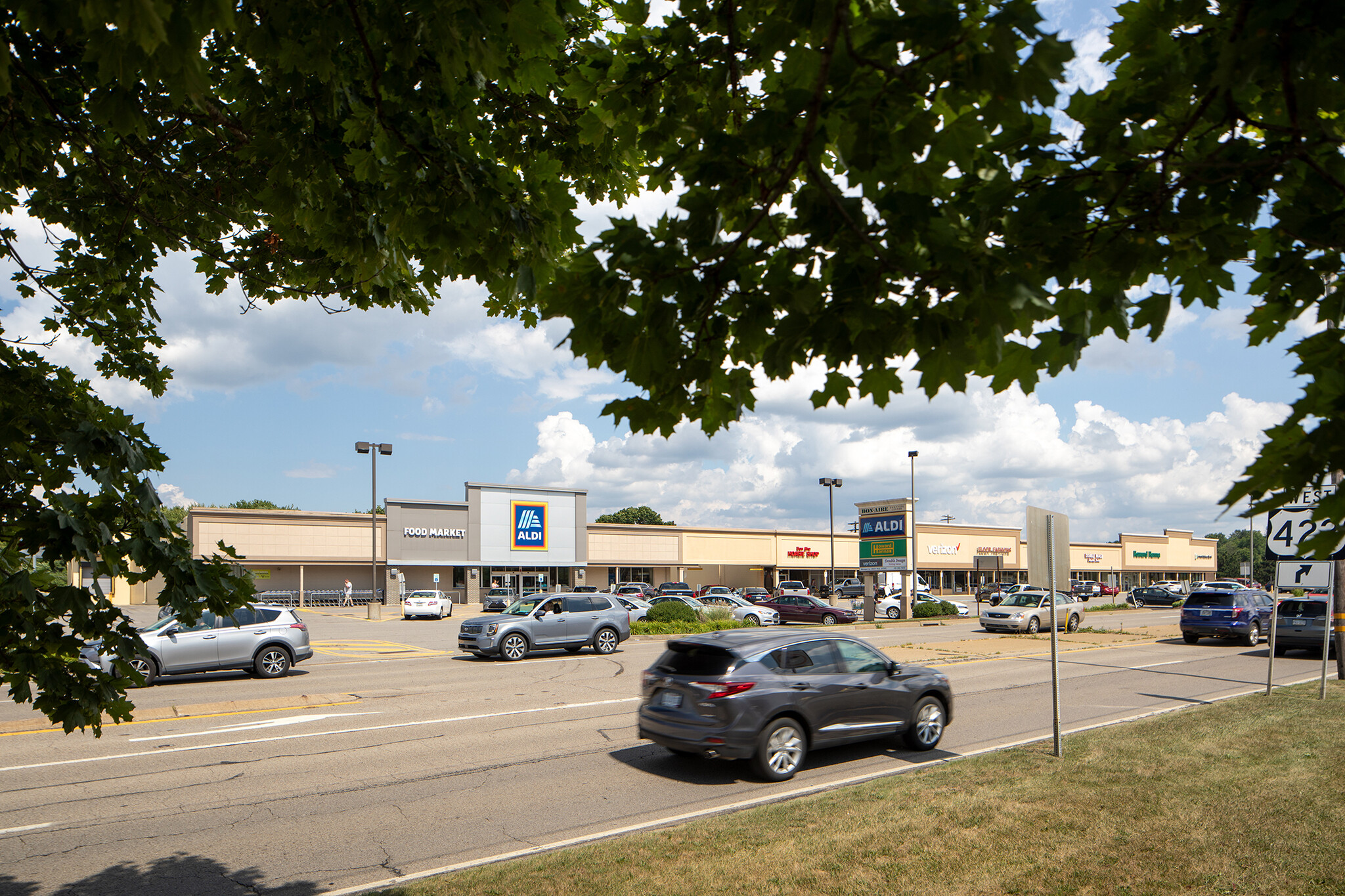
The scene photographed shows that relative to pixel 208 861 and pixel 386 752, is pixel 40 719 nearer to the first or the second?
pixel 386 752

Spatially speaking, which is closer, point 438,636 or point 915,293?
point 915,293

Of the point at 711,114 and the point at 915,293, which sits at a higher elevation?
the point at 711,114

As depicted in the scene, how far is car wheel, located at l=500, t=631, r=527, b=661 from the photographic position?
67.1ft

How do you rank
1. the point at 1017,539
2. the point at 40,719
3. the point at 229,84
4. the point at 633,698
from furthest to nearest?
1. the point at 1017,539
2. the point at 633,698
3. the point at 40,719
4. the point at 229,84

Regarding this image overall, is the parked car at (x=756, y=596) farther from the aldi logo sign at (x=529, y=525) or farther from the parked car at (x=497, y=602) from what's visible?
the aldi logo sign at (x=529, y=525)

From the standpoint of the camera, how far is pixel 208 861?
20.9ft

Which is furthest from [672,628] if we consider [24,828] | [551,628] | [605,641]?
[24,828]

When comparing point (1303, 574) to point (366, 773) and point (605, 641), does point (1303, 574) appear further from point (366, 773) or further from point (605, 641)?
point (605, 641)

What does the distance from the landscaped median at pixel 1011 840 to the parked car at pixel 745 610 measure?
87.5 ft

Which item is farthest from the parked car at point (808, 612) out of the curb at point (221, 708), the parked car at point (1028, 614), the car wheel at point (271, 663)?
the curb at point (221, 708)

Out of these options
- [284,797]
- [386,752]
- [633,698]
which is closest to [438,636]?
[633,698]

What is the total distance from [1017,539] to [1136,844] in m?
80.6

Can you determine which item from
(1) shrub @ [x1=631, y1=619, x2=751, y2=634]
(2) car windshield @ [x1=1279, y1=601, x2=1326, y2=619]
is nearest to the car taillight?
(1) shrub @ [x1=631, y1=619, x2=751, y2=634]

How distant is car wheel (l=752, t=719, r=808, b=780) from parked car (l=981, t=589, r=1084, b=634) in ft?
82.5
